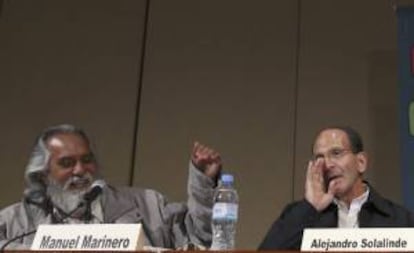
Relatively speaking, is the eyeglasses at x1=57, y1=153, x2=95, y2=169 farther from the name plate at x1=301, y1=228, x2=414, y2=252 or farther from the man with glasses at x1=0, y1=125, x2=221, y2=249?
the name plate at x1=301, y1=228, x2=414, y2=252

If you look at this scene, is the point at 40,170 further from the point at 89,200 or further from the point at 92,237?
the point at 92,237

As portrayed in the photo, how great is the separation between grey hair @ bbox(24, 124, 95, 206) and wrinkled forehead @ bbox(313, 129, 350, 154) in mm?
768

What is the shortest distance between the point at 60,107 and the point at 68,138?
1.14 meters

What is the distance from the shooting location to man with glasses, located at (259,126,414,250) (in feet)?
7.31

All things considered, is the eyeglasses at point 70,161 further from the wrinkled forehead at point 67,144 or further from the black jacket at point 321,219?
the black jacket at point 321,219

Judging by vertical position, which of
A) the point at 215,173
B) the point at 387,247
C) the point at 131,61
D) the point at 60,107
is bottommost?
the point at 387,247

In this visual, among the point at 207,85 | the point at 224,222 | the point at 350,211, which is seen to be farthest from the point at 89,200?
the point at 207,85

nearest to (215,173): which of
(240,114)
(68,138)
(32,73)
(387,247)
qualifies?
(68,138)

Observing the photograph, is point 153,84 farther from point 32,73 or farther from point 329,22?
point 329,22

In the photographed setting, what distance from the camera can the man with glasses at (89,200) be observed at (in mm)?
2246

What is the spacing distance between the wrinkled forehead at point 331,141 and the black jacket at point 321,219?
0.18 metres

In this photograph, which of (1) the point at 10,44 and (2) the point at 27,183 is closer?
(2) the point at 27,183

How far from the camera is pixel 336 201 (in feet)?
7.68

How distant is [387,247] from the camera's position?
1.59 metres
